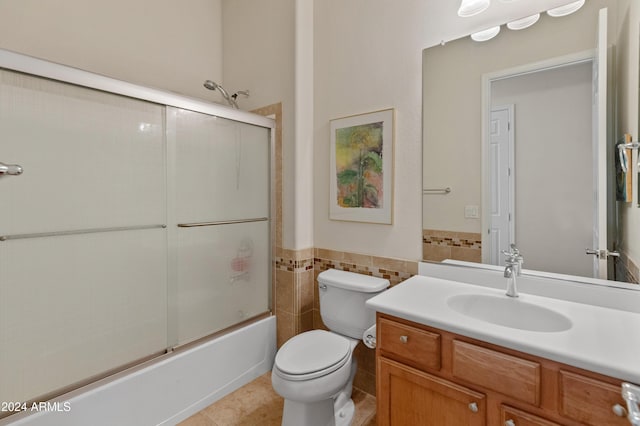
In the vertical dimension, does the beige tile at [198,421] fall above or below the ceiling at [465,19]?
below

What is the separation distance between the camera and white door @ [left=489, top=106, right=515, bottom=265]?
1414mm

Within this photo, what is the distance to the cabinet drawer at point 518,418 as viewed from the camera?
0.92 m

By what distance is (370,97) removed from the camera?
185cm

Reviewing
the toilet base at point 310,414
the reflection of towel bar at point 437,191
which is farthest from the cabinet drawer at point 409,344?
the reflection of towel bar at point 437,191

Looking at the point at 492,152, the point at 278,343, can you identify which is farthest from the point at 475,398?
the point at 278,343

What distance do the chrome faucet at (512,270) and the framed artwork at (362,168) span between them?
64cm

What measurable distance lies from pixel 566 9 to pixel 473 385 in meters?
1.56

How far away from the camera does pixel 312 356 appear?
4.94 ft

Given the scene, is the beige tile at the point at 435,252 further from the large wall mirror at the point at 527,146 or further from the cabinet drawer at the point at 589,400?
the cabinet drawer at the point at 589,400

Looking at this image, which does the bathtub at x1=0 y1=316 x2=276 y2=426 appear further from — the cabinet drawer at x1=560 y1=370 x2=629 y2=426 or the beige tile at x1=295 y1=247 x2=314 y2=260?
the cabinet drawer at x1=560 y1=370 x2=629 y2=426

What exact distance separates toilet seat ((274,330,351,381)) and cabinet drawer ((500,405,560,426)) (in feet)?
2.30

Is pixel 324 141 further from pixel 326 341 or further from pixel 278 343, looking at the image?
pixel 278 343

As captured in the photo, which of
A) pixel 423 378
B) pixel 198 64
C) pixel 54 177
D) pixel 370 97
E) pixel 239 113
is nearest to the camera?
pixel 423 378

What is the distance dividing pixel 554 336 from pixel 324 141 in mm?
1597
